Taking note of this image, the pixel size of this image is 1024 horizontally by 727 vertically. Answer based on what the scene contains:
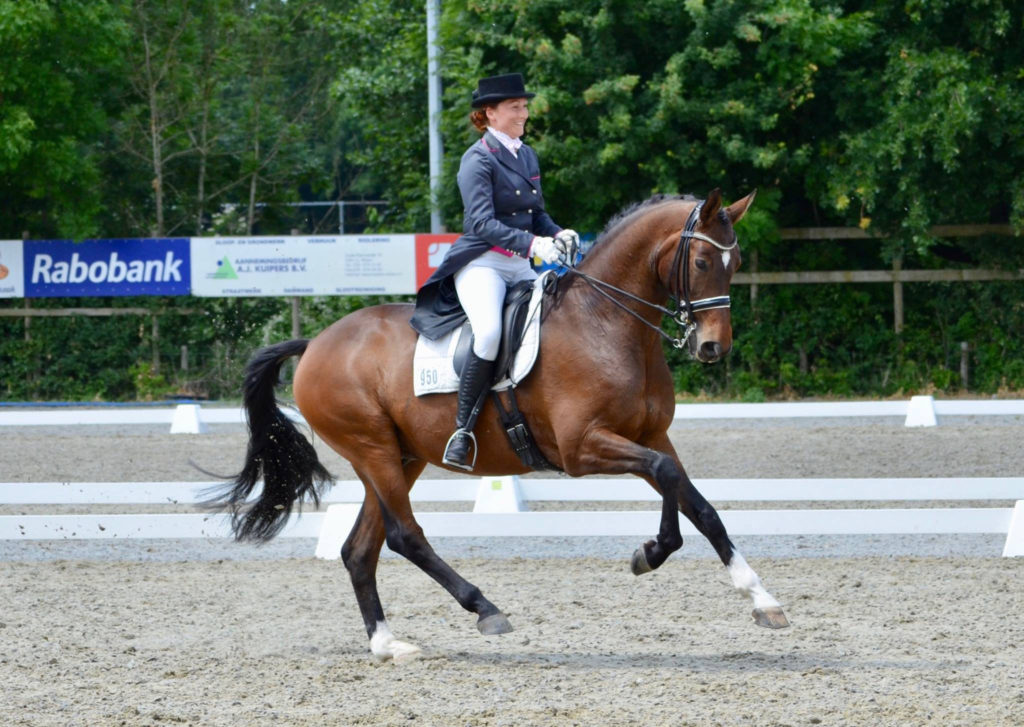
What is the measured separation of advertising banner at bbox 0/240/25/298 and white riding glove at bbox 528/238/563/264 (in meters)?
14.5

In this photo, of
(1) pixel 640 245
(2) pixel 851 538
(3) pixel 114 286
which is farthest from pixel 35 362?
(1) pixel 640 245

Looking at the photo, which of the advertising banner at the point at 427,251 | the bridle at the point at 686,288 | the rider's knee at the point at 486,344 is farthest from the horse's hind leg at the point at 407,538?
the advertising banner at the point at 427,251

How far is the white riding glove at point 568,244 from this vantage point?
5367 mm

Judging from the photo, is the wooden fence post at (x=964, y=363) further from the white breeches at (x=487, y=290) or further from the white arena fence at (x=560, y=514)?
the white breeches at (x=487, y=290)

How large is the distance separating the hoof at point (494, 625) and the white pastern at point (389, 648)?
0.92ft

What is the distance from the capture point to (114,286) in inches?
717

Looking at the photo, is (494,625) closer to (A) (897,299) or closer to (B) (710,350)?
(B) (710,350)

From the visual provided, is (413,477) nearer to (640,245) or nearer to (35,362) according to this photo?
(640,245)

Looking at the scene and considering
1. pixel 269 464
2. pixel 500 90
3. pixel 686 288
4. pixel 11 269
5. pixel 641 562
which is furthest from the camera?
pixel 11 269

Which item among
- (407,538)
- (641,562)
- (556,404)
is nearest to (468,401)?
(556,404)

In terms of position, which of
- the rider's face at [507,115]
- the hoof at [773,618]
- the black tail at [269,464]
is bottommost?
the hoof at [773,618]

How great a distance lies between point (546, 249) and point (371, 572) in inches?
63.9

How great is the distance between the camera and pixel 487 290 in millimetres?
5641

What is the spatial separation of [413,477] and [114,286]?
515 inches
